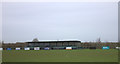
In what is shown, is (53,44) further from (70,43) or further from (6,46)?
(6,46)

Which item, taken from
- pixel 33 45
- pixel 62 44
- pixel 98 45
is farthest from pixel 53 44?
pixel 98 45

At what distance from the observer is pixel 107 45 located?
5841 cm

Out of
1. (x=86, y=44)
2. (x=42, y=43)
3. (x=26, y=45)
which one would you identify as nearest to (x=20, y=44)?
(x=26, y=45)

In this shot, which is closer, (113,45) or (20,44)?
(113,45)

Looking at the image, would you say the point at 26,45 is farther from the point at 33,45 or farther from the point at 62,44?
the point at 62,44

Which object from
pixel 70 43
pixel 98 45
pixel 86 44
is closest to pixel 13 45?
pixel 70 43

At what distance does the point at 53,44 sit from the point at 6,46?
1738 centimetres

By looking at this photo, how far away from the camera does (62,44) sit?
194 feet

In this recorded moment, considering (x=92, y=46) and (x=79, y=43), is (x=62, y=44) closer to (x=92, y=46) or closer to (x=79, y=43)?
(x=79, y=43)

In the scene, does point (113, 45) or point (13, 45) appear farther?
point (13, 45)

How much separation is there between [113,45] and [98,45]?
17.0 feet

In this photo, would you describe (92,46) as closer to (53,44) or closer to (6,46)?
(53,44)

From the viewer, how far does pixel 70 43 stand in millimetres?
58375

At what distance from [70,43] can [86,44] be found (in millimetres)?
6217
